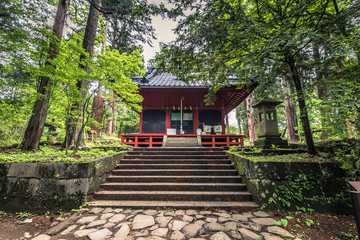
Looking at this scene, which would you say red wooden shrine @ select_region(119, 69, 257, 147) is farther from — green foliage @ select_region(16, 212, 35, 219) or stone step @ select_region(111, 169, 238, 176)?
green foliage @ select_region(16, 212, 35, 219)

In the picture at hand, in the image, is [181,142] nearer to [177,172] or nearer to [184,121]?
[184,121]

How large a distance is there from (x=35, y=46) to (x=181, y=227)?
6.09m

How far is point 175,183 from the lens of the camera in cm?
352

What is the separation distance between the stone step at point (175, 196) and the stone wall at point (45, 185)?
0.42 meters

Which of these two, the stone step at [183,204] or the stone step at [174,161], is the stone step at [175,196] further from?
the stone step at [174,161]

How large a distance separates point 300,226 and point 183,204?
1955mm

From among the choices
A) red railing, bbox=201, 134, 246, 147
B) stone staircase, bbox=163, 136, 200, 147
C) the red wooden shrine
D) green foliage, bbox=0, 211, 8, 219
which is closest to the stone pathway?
green foliage, bbox=0, 211, 8, 219

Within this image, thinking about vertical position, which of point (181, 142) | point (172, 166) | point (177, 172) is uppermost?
point (181, 142)

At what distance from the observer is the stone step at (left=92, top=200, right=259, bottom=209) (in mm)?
2734

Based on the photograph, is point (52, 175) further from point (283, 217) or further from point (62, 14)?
point (62, 14)

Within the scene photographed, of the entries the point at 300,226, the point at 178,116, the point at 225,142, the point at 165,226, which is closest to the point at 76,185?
the point at 165,226

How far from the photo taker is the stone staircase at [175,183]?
Answer: 296 centimetres

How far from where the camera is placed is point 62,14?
14.8ft

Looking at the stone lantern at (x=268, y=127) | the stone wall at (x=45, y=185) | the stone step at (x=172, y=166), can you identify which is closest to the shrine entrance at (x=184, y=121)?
the stone lantern at (x=268, y=127)
